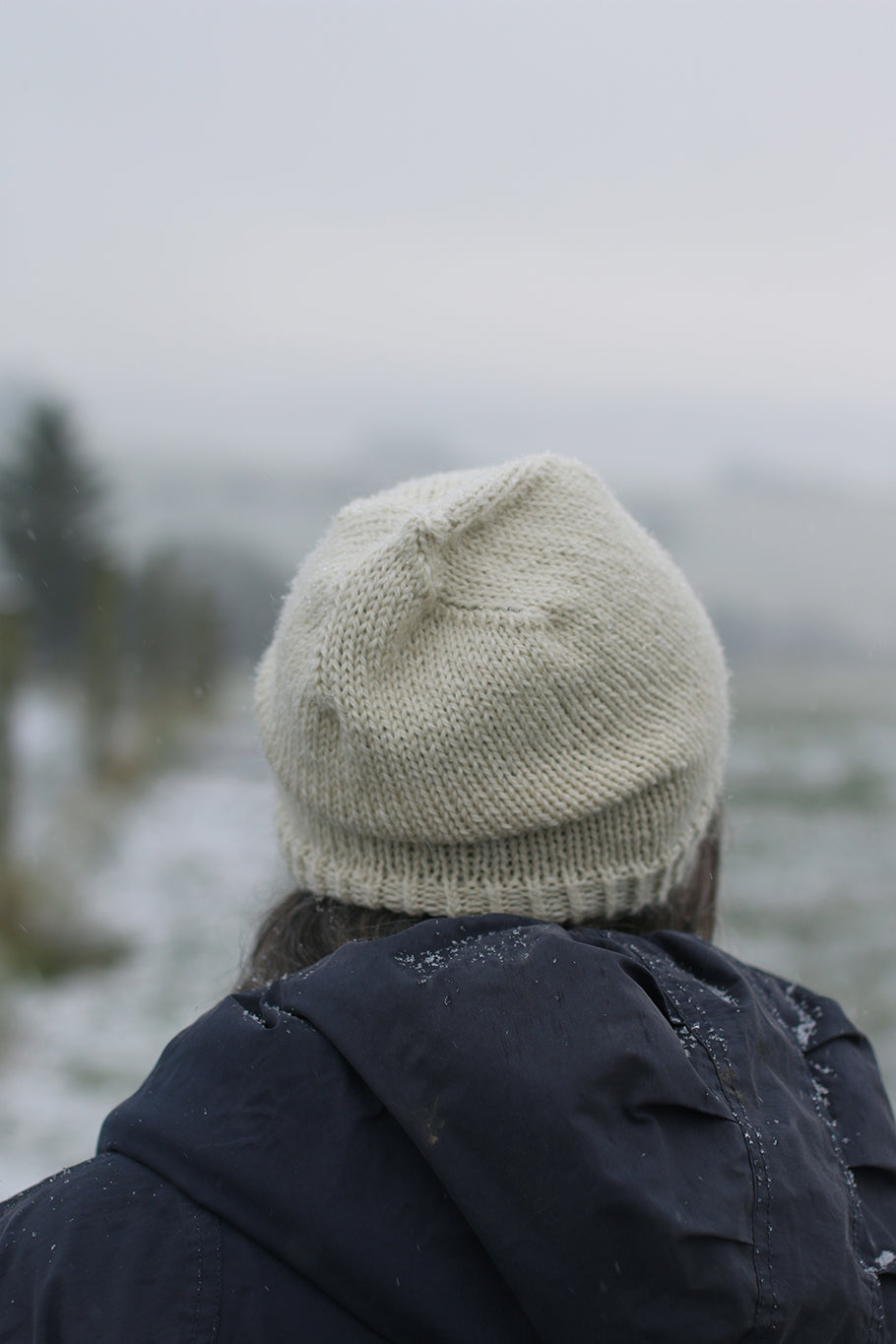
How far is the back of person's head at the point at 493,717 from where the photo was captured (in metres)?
1.05

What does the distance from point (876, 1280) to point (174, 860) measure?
575 centimetres

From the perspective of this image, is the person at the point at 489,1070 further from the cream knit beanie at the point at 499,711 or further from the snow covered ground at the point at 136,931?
the snow covered ground at the point at 136,931

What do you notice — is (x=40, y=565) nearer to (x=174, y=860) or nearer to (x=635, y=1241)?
(x=174, y=860)

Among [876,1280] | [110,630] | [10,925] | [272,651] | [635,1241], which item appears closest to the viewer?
[635,1241]

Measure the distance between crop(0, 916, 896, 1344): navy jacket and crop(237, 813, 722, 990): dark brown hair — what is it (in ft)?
0.85

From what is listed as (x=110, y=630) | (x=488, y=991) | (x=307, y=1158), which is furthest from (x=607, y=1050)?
(x=110, y=630)

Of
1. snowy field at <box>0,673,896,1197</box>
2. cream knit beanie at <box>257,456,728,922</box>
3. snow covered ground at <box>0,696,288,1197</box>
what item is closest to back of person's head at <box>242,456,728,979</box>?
cream knit beanie at <box>257,456,728,922</box>

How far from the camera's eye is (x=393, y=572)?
3.53 ft

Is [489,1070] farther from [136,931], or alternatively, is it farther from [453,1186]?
[136,931]

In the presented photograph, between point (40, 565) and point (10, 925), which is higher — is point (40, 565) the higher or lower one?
the higher one

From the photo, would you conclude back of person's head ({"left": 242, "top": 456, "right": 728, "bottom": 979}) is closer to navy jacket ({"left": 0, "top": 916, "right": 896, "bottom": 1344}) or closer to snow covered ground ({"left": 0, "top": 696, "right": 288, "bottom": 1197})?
navy jacket ({"left": 0, "top": 916, "right": 896, "bottom": 1344})

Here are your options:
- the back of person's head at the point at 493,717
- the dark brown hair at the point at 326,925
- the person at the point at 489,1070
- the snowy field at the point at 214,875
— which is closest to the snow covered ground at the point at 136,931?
the snowy field at the point at 214,875

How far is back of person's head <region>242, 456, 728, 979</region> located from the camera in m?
1.05

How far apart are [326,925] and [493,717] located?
1.10ft
